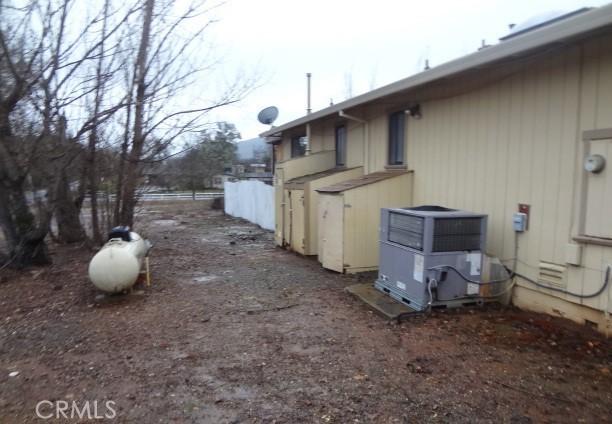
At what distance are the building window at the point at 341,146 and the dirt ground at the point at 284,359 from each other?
4.48 meters

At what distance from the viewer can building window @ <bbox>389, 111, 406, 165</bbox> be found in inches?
298

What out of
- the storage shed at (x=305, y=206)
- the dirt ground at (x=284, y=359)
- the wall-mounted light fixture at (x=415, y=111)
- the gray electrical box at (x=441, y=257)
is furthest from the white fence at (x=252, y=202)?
the gray electrical box at (x=441, y=257)

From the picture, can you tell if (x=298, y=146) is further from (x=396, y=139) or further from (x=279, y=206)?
(x=396, y=139)

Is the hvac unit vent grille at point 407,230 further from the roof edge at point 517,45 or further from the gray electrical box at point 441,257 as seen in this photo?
the roof edge at point 517,45

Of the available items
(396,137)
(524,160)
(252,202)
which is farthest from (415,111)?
(252,202)

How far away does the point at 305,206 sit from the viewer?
8.93 metres

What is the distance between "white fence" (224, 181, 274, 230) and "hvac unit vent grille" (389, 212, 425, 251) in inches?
344

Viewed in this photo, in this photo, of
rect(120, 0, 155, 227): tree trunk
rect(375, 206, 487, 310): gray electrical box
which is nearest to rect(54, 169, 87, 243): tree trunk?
rect(120, 0, 155, 227): tree trunk

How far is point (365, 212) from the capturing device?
719 cm

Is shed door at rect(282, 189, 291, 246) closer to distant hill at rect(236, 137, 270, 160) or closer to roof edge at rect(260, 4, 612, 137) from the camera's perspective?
roof edge at rect(260, 4, 612, 137)

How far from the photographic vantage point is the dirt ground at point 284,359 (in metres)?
2.97

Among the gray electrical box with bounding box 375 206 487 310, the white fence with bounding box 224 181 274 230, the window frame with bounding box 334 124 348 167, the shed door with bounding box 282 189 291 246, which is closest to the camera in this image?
the gray electrical box with bounding box 375 206 487 310

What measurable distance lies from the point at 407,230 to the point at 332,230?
234cm

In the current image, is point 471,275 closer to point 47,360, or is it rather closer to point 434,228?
point 434,228
